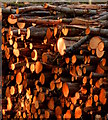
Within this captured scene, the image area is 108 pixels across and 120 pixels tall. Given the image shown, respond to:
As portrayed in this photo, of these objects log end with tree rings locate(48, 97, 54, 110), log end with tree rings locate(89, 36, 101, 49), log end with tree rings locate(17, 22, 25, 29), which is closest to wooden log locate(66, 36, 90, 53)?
log end with tree rings locate(89, 36, 101, 49)

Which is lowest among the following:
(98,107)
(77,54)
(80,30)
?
(98,107)

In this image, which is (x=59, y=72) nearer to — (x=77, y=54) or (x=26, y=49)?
(x=77, y=54)

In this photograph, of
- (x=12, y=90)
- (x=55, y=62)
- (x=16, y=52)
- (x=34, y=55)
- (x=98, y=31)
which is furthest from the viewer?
(x=12, y=90)

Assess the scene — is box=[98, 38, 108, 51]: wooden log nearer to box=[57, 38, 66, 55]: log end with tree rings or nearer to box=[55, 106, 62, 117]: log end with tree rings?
box=[57, 38, 66, 55]: log end with tree rings

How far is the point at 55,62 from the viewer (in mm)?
4789

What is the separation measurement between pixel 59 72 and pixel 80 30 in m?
0.63

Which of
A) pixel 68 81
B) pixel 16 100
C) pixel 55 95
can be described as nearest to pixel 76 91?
pixel 68 81

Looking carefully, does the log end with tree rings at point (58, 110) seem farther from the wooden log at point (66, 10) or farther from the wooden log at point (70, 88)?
the wooden log at point (66, 10)

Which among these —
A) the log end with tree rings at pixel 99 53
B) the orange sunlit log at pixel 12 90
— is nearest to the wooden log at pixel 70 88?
Answer: the log end with tree rings at pixel 99 53

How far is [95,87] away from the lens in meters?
4.09

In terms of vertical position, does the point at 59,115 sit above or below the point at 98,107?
below

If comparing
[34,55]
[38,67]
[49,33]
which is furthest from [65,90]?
[34,55]

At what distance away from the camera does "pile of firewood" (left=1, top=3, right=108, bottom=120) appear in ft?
13.4

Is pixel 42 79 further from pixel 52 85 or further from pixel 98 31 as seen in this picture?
pixel 98 31
